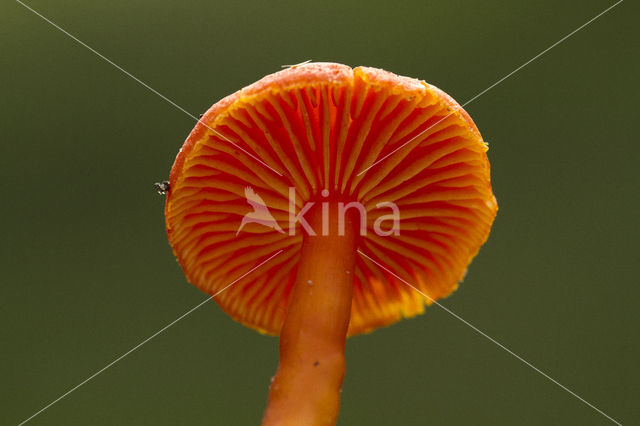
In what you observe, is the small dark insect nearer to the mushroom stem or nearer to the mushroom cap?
the mushroom cap

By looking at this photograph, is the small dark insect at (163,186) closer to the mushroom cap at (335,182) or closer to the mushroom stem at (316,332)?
the mushroom cap at (335,182)

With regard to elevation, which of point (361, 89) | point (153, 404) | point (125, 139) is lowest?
point (153, 404)

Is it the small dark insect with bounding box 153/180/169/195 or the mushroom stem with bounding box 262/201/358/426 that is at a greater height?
the small dark insect with bounding box 153/180/169/195

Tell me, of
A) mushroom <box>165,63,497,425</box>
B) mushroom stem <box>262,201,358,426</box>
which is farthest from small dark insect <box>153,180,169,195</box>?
mushroom stem <box>262,201,358,426</box>

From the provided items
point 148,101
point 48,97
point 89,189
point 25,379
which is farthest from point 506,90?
point 25,379

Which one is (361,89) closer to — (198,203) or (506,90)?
(198,203)

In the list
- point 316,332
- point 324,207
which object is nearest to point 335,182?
point 324,207

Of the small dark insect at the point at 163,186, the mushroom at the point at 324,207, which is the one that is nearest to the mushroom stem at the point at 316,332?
the mushroom at the point at 324,207
